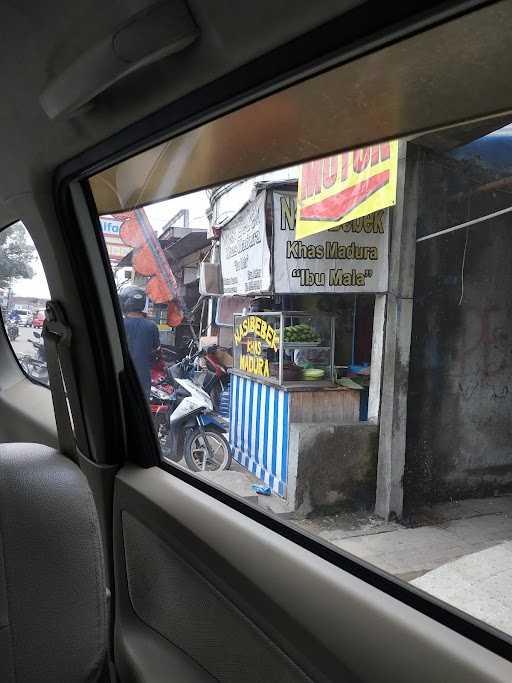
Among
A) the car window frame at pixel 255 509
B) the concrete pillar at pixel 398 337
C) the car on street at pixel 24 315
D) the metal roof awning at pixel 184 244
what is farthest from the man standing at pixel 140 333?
the car on street at pixel 24 315

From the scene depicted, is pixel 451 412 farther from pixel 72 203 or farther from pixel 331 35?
pixel 72 203

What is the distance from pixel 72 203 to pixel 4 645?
4.10 feet

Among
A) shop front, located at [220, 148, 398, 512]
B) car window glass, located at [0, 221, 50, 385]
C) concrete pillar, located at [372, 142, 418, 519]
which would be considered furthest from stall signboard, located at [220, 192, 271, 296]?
car window glass, located at [0, 221, 50, 385]

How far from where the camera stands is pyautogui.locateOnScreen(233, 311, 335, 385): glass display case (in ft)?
4.52

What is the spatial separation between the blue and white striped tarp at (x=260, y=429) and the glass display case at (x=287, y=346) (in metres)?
0.05

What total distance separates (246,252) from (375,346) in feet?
1.64

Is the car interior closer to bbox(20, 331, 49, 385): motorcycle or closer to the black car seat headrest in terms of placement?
the black car seat headrest

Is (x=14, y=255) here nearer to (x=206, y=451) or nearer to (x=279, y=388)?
(x=206, y=451)

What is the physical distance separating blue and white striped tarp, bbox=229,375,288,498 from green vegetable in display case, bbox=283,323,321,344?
14cm

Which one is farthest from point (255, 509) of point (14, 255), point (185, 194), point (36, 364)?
point (36, 364)

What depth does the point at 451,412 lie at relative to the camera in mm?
1128

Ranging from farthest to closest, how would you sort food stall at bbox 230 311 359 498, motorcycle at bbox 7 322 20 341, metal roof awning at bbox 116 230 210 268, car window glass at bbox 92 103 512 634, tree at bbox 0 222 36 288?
motorcycle at bbox 7 322 20 341, tree at bbox 0 222 36 288, metal roof awning at bbox 116 230 210 268, food stall at bbox 230 311 359 498, car window glass at bbox 92 103 512 634

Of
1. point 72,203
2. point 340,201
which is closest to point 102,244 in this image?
point 72,203

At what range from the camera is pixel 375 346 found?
1285 millimetres
